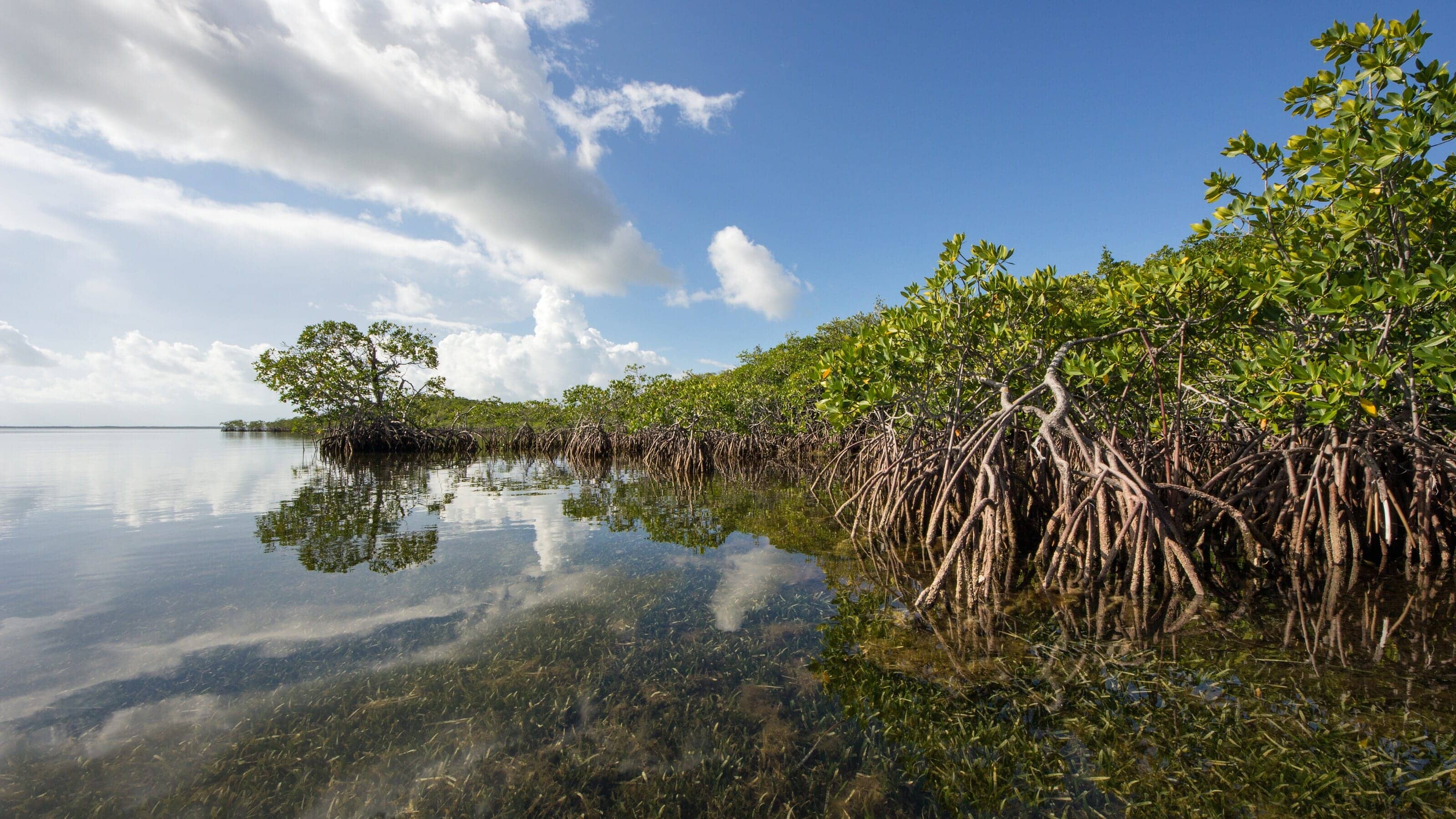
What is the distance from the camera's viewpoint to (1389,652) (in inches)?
141

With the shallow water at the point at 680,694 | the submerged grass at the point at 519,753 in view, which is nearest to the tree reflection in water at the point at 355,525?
the shallow water at the point at 680,694

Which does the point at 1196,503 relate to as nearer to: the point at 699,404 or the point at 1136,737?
the point at 1136,737

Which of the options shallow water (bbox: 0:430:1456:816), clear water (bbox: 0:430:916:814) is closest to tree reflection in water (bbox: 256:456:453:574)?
clear water (bbox: 0:430:916:814)

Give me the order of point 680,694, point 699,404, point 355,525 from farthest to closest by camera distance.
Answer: point 699,404
point 355,525
point 680,694

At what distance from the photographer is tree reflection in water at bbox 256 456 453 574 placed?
647cm

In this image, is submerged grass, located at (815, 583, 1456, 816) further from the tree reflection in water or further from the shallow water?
the tree reflection in water

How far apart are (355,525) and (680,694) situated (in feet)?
25.4

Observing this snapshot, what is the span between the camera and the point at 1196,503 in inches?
249

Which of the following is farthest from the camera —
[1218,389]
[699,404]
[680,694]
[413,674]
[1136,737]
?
[699,404]

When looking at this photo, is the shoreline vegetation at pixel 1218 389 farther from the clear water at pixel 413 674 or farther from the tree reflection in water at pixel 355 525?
the tree reflection in water at pixel 355 525

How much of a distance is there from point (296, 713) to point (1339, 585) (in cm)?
823

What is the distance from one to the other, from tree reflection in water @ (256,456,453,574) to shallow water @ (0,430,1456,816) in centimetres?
20

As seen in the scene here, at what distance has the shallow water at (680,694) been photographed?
7.85 feet

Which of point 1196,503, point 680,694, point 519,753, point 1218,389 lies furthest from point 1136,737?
point 1218,389
